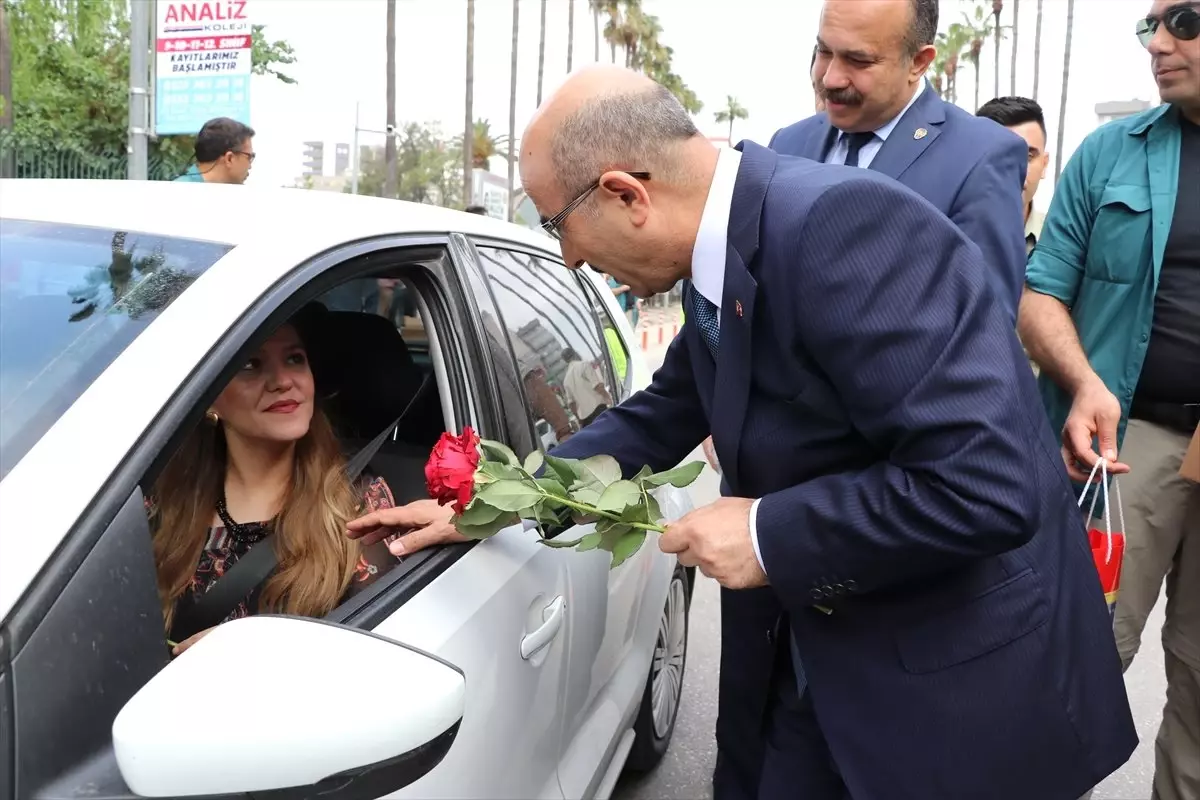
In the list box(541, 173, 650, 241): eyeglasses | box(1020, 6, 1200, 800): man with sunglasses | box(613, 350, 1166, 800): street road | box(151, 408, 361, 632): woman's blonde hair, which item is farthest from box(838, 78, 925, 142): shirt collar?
box(613, 350, 1166, 800): street road

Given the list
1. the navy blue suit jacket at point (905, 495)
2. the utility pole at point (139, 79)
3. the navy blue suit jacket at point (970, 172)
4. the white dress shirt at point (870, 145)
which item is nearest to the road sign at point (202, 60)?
the utility pole at point (139, 79)

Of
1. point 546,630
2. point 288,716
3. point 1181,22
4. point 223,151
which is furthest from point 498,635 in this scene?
point 223,151

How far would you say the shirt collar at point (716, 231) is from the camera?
1.46m

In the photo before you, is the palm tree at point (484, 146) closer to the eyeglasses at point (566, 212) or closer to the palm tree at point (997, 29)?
the palm tree at point (997, 29)

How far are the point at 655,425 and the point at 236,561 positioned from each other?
0.91 metres

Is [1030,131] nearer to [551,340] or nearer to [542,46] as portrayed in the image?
[551,340]

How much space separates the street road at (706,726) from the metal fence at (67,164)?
11475mm

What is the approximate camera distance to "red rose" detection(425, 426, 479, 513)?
1569 mm

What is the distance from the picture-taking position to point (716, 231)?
4.81 ft

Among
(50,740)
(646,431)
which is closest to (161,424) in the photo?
(50,740)

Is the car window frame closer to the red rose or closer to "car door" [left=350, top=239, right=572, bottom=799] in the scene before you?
"car door" [left=350, top=239, right=572, bottom=799]

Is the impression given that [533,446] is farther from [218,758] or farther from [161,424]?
[218,758]

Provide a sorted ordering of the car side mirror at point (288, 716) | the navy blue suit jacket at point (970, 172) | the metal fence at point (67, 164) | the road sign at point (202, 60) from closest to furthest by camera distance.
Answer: the car side mirror at point (288, 716), the navy blue suit jacket at point (970, 172), the road sign at point (202, 60), the metal fence at point (67, 164)

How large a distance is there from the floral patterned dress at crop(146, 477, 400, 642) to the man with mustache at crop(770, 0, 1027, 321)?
154cm
